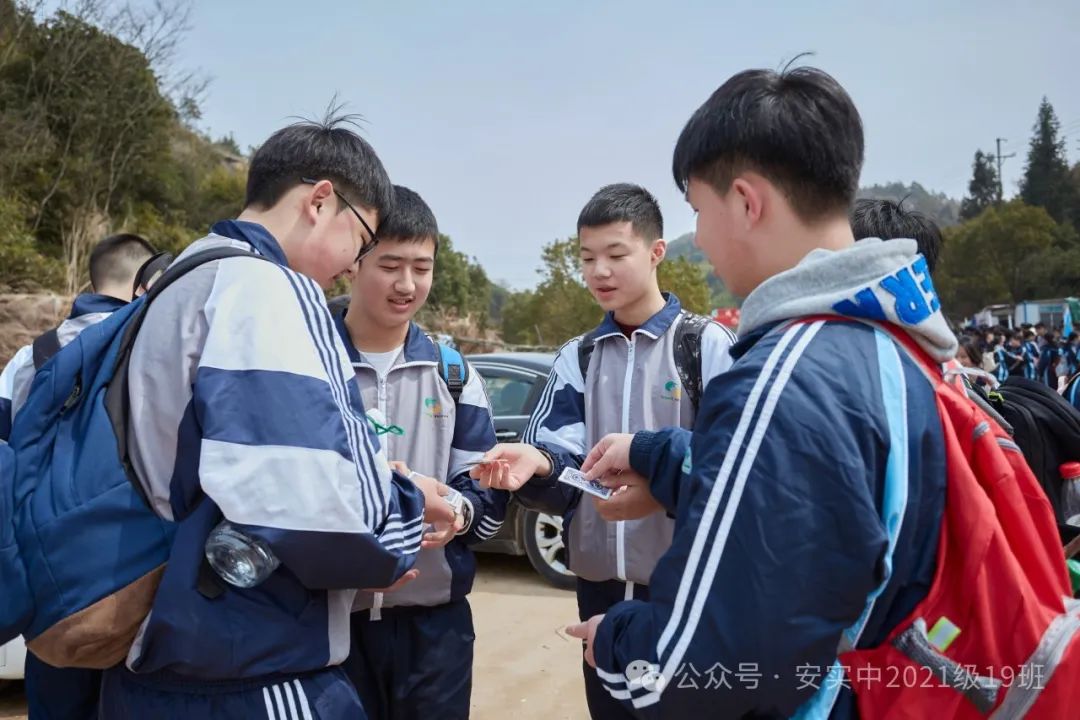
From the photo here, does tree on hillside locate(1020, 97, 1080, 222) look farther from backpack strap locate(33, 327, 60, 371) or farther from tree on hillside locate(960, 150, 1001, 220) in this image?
backpack strap locate(33, 327, 60, 371)

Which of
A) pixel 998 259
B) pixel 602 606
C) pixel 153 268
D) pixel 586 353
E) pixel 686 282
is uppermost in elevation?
pixel 998 259

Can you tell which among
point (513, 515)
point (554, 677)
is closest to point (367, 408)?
point (554, 677)

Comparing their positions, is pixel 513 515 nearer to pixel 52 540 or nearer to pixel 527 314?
pixel 52 540

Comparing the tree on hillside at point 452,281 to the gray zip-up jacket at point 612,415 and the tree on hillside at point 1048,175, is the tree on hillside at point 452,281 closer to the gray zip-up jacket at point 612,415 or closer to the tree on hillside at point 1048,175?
the gray zip-up jacket at point 612,415

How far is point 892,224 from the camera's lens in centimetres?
228

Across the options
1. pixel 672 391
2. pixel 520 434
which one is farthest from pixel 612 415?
pixel 520 434

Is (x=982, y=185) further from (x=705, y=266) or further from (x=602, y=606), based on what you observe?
(x=602, y=606)

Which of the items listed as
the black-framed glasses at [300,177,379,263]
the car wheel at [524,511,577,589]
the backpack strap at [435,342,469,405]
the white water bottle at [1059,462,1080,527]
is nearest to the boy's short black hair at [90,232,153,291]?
the backpack strap at [435,342,469,405]

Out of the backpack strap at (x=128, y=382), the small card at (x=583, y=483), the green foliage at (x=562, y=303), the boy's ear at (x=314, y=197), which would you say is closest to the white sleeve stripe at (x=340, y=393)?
the backpack strap at (x=128, y=382)

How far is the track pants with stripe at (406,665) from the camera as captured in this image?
229 cm

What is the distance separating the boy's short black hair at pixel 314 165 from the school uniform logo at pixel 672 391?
1.10m

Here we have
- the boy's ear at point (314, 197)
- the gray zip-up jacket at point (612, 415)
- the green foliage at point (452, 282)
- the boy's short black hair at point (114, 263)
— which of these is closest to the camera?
the boy's ear at point (314, 197)

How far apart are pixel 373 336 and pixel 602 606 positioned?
3.86ft

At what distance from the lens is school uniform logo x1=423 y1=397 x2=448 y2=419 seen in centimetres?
251
